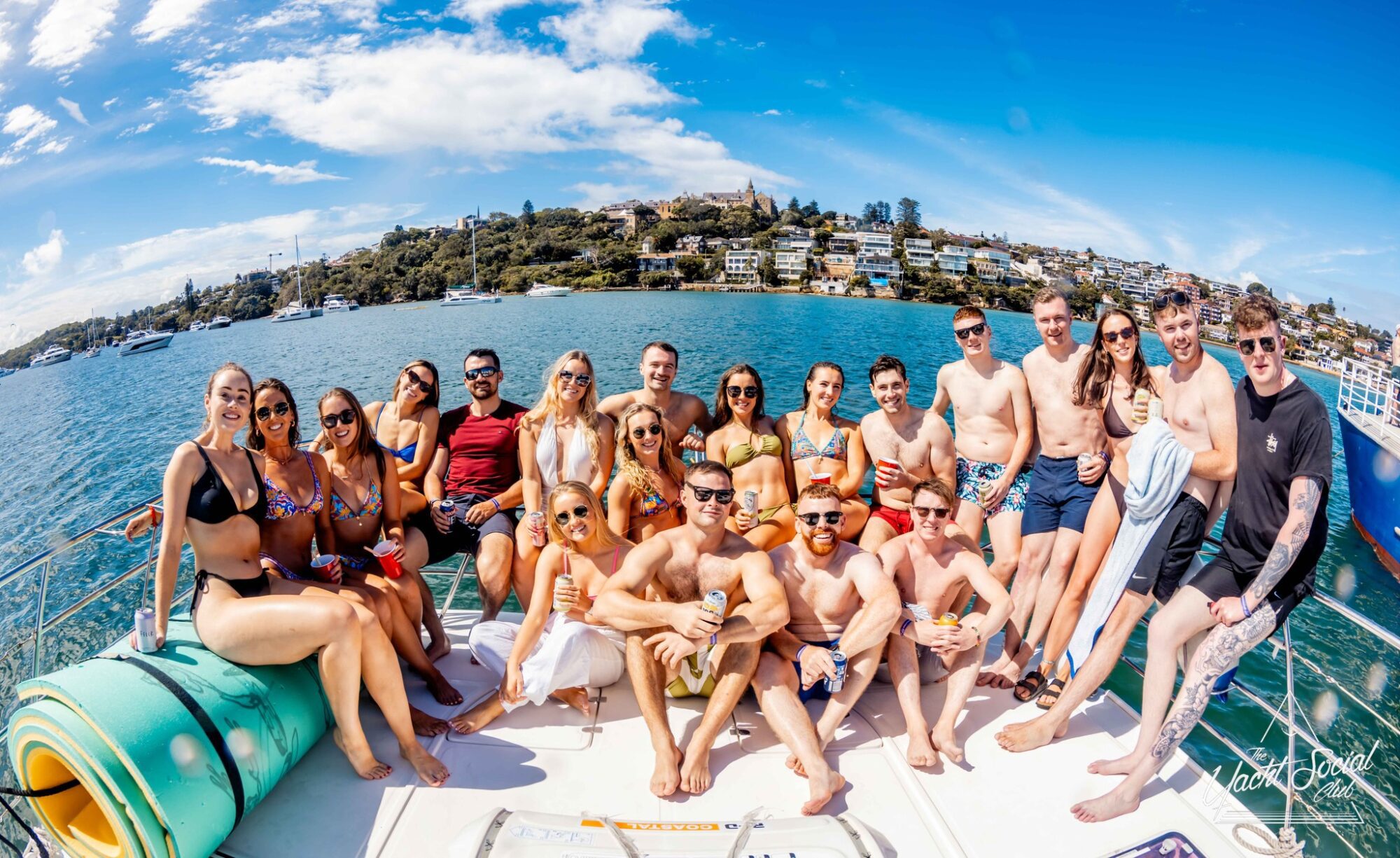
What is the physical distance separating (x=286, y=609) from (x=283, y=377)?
1437 inches

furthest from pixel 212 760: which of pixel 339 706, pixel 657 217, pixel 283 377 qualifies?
pixel 657 217

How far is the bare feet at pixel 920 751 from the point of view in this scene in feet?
10.5

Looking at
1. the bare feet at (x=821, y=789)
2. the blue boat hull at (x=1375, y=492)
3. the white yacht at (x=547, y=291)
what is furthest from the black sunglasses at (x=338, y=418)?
the white yacht at (x=547, y=291)

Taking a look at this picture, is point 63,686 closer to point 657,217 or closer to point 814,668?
point 814,668

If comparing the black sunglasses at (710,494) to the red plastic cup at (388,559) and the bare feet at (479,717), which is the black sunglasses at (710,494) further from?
the red plastic cup at (388,559)

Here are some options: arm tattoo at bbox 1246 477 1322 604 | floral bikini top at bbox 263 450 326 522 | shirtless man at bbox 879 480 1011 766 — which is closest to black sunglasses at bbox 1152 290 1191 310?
arm tattoo at bbox 1246 477 1322 604

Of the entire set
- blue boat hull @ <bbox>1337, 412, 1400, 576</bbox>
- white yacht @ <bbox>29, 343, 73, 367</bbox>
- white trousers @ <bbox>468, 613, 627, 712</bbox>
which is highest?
white yacht @ <bbox>29, 343, 73, 367</bbox>

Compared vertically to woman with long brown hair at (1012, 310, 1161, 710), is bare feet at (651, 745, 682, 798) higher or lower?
lower

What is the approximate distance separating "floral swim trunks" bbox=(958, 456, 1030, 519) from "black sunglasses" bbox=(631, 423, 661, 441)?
80.7 inches

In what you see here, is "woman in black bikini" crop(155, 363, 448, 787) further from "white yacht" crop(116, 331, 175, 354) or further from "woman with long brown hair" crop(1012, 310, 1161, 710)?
"white yacht" crop(116, 331, 175, 354)

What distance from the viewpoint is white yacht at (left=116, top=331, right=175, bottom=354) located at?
59.5m

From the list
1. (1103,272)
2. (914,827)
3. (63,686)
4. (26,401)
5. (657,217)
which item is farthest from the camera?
(657,217)

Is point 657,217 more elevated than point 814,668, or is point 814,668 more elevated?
point 657,217

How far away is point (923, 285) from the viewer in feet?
301
